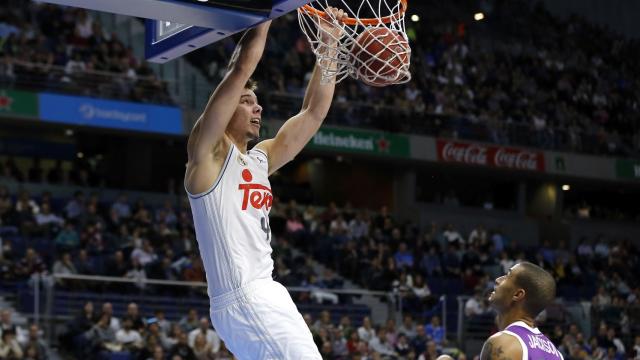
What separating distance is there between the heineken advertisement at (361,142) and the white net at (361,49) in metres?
18.7

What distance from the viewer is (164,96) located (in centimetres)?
2319

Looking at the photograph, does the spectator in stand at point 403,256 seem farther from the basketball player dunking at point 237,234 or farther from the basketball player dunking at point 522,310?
the basketball player dunking at point 237,234

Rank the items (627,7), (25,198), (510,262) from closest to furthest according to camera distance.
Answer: (25,198), (510,262), (627,7)

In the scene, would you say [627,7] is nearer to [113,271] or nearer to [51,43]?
[51,43]

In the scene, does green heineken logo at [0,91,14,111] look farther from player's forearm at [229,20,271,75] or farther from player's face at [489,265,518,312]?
player's face at [489,265,518,312]

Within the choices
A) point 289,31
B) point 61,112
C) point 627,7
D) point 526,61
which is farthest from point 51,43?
point 627,7

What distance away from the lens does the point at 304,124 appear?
241 inches

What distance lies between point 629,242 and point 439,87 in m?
7.02

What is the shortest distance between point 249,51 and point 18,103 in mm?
17120

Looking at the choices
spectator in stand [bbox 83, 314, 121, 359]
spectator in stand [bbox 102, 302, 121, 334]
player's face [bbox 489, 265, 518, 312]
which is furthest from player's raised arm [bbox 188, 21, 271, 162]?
spectator in stand [bbox 102, 302, 121, 334]

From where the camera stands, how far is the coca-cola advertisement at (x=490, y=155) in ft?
90.3

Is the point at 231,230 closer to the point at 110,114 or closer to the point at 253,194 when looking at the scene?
the point at 253,194

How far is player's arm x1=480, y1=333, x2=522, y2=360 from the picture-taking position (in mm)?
5254

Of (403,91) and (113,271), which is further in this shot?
(403,91)
